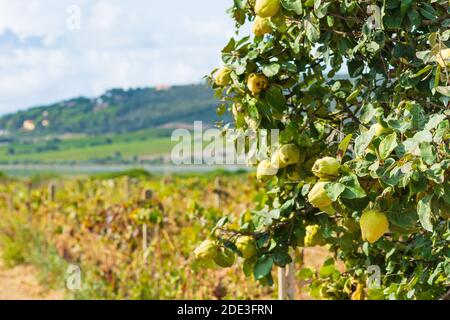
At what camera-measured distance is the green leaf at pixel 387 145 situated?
139cm

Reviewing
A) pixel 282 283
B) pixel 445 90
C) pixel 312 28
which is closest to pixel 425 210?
pixel 445 90

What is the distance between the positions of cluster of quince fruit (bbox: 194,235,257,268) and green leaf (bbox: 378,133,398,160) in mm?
752

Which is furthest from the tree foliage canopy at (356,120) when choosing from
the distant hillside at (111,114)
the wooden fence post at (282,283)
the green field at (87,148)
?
the green field at (87,148)

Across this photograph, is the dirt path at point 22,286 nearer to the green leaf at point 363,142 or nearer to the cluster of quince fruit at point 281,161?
Answer: the cluster of quince fruit at point 281,161

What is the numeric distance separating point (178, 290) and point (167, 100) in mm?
50067

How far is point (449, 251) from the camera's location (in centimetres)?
186

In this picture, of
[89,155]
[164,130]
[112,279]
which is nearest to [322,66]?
[112,279]

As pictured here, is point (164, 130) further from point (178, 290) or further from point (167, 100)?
point (178, 290)

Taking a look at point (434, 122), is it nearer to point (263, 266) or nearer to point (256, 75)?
point (256, 75)

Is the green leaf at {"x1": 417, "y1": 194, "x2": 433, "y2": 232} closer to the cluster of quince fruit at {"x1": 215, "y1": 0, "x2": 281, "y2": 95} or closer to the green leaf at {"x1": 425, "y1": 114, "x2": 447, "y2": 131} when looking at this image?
the green leaf at {"x1": 425, "y1": 114, "x2": 447, "y2": 131}

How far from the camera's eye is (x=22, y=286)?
6.49m

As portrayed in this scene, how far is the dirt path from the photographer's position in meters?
6.09

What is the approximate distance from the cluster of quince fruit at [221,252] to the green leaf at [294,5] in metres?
0.73

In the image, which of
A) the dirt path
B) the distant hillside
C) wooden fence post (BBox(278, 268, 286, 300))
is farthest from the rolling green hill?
wooden fence post (BBox(278, 268, 286, 300))
